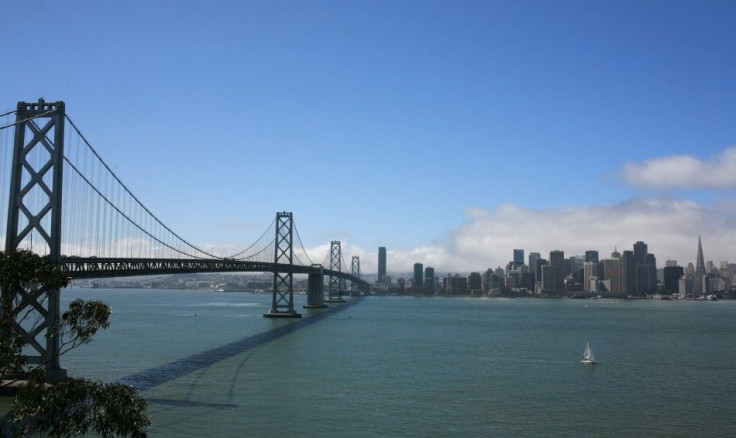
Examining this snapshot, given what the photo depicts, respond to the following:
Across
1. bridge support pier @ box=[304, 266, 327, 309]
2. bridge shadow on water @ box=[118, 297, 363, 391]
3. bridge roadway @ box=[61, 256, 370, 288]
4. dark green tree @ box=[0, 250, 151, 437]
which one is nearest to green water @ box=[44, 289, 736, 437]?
bridge shadow on water @ box=[118, 297, 363, 391]

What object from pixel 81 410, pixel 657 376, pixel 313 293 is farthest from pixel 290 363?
pixel 313 293

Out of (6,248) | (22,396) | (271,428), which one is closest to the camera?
(22,396)

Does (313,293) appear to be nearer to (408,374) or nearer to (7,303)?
(408,374)

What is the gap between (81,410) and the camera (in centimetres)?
1192

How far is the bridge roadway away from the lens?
28.8m

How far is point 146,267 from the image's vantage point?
3931cm

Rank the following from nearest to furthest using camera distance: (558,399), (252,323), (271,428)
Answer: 1. (271,428)
2. (558,399)
3. (252,323)

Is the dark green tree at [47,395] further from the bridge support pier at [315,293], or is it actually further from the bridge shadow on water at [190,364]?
the bridge support pier at [315,293]

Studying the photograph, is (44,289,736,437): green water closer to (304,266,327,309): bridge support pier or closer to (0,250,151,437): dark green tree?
(0,250,151,437): dark green tree

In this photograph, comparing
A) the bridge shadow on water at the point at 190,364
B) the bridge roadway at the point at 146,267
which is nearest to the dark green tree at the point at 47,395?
the bridge roadway at the point at 146,267

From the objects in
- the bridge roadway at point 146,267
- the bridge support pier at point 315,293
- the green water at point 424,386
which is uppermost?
the bridge roadway at point 146,267

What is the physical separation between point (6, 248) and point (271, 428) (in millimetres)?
12529

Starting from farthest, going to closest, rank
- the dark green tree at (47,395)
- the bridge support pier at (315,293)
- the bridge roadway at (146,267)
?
1. the bridge support pier at (315,293)
2. the bridge roadway at (146,267)
3. the dark green tree at (47,395)

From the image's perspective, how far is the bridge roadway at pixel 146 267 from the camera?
2882cm
